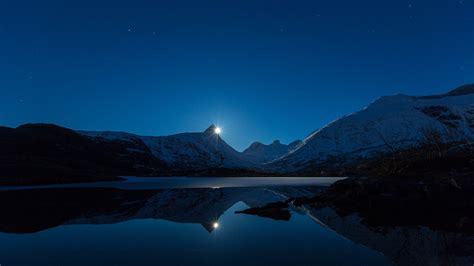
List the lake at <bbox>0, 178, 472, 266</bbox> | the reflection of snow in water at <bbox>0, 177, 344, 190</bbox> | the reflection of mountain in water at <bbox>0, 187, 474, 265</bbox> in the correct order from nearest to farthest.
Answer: the lake at <bbox>0, 178, 472, 266</bbox>, the reflection of mountain in water at <bbox>0, 187, 474, 265</bbox>, the reflection of snow in water at <bbox>0, 177, 344, 190</bbox>

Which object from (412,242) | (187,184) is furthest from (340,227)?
(187,184)

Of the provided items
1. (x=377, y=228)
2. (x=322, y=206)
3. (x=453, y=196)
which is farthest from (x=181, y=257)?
(x=453, y=196)

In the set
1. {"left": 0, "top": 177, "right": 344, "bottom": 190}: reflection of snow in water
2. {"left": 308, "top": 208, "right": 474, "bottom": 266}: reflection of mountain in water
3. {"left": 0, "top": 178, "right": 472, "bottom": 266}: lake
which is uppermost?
{"left": 0, "top": 177, "right": 344, "bottom": 190}: reflection of snow in water

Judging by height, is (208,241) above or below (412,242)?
above

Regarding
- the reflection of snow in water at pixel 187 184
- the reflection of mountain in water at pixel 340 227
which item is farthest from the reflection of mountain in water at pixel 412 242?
the reflection of snow in water at pixel 187 184

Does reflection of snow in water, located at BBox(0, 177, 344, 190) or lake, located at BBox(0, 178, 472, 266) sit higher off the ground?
reflection of snow in water, located at BBox(0, 177, 344, 190)

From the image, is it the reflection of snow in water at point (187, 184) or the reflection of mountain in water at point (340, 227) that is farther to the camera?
the reflection of snow in water at point (187, 184)

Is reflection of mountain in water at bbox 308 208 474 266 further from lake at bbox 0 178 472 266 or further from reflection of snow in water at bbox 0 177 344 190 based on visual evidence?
reflection of snow in water at bbox 0 177 344 190

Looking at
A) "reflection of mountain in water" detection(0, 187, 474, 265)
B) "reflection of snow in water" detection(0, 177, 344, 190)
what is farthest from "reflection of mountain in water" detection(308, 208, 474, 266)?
"reflection of snow in water" detection(0, 177, 344, 190)

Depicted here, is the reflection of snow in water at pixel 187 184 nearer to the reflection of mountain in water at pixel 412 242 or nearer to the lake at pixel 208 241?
the lake at pixel 208 241

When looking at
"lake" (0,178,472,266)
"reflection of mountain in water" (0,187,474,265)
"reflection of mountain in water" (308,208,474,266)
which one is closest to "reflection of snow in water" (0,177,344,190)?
"reflection of mountain in water" (0,187,474,265)

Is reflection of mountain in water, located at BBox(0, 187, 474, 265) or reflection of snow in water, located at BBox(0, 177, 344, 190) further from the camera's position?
reflection of snow in water, located at BBox(0, 177, 344, 190)

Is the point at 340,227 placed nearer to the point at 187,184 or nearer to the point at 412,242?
the point at 412,242

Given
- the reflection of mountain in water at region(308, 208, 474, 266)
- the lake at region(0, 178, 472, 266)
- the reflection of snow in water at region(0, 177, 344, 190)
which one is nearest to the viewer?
the reflection of mountain in water at region(308, 208, 474, 266)
